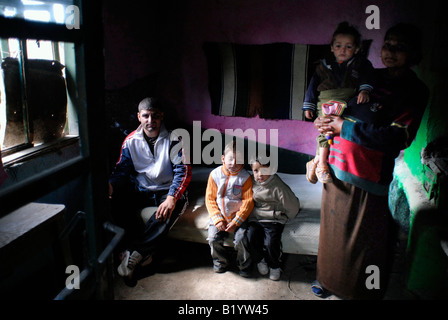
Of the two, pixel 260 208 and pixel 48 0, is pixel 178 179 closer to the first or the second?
pixel 260 208

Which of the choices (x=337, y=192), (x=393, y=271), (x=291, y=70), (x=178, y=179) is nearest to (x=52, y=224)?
(x=178, y=179)

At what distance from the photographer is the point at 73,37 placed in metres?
0.98

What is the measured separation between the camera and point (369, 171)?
2.05 m

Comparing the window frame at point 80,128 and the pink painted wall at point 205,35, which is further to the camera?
the pink painted wall at point 205,35

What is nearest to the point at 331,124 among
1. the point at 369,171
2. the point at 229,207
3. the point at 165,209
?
the point at 369,171

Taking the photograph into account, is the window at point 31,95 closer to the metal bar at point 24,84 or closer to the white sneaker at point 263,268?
the metal bar at point 24,84

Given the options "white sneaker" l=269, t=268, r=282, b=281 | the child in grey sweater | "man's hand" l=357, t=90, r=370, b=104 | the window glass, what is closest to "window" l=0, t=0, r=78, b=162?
the window glass

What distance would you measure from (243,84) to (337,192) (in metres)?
2.19

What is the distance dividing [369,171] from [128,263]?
6.24 ft

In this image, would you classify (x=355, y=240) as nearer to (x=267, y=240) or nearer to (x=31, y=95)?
(x=267, y=240)

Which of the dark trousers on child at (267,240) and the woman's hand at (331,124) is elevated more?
the woman's hand at (331,124)

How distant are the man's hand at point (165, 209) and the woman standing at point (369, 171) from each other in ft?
3.97

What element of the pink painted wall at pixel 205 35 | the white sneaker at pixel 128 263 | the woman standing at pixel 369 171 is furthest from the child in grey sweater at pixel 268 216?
the pink painted wall at pixel 205 35

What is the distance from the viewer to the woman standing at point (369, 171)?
187cm
